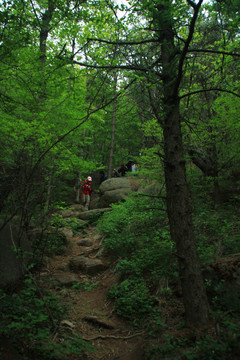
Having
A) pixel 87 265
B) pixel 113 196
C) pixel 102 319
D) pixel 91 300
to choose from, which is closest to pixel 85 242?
pixel 87 265

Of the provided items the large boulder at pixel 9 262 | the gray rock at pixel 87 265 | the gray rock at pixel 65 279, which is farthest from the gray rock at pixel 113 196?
the large boulder at pixel 9 262

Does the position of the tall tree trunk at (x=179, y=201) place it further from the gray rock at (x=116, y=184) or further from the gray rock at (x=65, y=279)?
the gray rock at (x=116, y=184)

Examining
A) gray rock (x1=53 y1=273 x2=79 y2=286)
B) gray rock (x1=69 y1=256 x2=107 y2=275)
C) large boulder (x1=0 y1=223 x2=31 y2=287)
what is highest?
large boulder (x1=0 y1=223 x2=31 y2=287)

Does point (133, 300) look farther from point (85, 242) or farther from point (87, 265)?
point (85, 242)

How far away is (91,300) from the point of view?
18.6ft

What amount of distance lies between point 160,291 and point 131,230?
3.09 metres

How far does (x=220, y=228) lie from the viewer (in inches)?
243

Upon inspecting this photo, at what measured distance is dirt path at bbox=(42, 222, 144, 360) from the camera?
12.6 ft

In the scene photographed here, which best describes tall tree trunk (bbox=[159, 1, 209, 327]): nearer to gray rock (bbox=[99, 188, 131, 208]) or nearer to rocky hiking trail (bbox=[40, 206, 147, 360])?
rocky hiking trail (bbox=[40, 206, 147, 360])

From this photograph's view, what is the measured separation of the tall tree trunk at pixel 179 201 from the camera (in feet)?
11.2

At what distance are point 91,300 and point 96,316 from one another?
32.1 inches

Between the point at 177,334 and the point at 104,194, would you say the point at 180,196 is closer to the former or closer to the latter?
the point at 177,334

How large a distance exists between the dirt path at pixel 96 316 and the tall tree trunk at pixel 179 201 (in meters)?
1.09

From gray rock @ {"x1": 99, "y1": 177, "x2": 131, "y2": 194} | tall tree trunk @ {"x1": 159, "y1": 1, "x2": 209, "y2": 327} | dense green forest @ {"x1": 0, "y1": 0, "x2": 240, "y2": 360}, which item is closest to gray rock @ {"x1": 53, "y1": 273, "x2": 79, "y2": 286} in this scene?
dense green forest @ {"x1": 0, "y1": 0, "x2": 240, "y2": 360}
